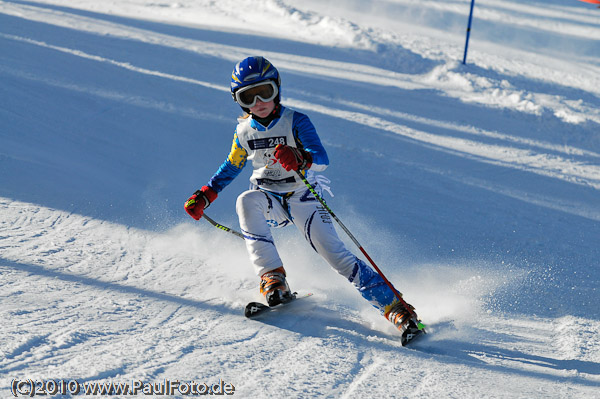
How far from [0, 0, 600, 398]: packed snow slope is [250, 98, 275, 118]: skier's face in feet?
4.53

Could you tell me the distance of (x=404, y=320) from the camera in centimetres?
390

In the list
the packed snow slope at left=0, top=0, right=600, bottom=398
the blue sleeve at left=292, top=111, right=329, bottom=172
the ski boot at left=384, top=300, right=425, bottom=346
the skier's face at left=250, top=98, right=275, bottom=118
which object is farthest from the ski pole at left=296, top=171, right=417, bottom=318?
the skier's face at left=250, top=98, right=275, bottom=118

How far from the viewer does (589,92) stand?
11.7 m

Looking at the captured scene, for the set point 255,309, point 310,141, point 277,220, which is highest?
point 310,141

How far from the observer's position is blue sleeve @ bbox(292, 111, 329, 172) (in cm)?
409

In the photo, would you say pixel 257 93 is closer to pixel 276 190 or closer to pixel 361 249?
pixel 276 190

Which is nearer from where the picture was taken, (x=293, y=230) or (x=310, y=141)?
(x=310, y=141)

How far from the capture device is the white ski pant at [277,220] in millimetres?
4203

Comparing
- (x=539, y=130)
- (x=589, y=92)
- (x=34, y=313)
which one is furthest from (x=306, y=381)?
(x=589, y=92)

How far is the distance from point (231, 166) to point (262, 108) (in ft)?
1.94

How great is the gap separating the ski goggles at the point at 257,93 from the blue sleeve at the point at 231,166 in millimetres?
398

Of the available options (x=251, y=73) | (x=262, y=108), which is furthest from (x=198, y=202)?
(x=251, y=73)

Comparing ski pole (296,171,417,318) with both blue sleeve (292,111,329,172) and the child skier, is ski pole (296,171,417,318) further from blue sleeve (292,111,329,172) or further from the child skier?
blue sleeve (292,111,329,172)

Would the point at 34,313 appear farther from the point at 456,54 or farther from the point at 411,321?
the point at 456,54
